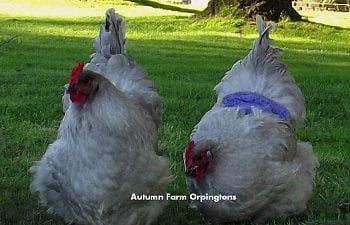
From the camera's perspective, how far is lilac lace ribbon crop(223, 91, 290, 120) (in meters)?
4.81

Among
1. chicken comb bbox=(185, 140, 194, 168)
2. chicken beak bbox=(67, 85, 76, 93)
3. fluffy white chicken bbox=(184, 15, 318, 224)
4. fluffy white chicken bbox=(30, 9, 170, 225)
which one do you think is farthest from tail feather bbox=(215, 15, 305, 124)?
chicken beak bbox=(67, 85, 76, 93)

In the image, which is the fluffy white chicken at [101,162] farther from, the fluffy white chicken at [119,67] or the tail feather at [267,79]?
the tail feather at [267,79]

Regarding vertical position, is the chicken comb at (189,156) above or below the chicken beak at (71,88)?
below

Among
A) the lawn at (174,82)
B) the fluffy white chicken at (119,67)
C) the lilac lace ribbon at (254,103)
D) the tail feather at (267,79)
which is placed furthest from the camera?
the tail feather at (267,79)

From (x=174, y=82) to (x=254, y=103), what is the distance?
429 cm

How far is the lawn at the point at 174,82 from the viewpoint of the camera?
197 inches

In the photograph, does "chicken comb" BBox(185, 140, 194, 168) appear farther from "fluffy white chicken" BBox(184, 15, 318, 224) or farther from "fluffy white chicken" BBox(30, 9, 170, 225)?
"fluffy white chicken" BBox(30, 9, 170, 225)

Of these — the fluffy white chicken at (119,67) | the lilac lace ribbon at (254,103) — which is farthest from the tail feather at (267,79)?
the fluffy white chicken at (119,67)

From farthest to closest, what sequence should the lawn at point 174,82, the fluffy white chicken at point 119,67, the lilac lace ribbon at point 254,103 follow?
1. the lawn at point 174,82
2. the lilac lace ribbon at point 254,103
3. the fluffy white chicken at point 119,67

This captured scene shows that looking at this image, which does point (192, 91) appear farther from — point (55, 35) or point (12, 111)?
point (55, 35)

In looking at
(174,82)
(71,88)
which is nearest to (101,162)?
(71,88)

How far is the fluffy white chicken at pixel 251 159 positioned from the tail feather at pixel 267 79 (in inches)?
0.4

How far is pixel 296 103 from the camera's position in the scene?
5172 mm

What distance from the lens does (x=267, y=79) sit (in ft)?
17.1
